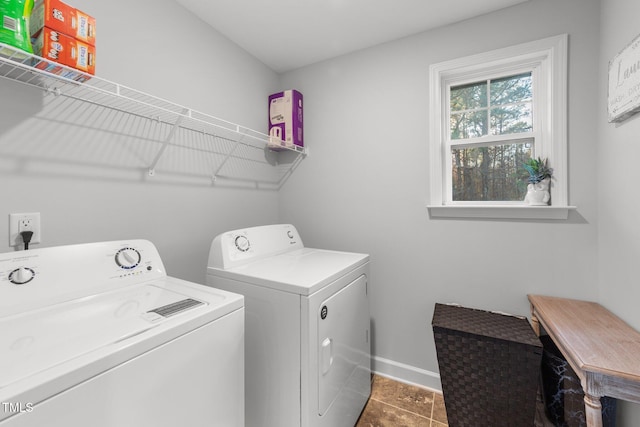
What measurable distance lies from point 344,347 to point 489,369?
0.74 meters

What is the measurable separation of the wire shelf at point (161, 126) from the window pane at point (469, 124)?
1179 millimetres

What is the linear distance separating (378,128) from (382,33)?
64cm

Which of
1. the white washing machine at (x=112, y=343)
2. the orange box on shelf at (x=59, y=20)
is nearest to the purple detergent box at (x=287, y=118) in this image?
the orange box on shelf at (x=59, y=20)

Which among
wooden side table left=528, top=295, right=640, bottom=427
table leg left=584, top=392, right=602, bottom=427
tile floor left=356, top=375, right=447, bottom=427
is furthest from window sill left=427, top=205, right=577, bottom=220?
tile floor left=356, top=375, right=447, bottom=427

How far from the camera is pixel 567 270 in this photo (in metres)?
1.56

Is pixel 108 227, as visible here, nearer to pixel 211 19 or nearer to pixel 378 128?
pixel 211 19

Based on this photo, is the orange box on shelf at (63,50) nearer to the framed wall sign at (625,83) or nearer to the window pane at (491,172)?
the window pane at (491,172)

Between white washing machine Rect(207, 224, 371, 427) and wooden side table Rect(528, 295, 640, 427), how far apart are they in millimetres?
960

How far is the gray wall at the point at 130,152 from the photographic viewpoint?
111cm

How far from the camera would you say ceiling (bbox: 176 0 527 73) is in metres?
1.65

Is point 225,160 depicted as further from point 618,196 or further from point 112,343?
point 618,196

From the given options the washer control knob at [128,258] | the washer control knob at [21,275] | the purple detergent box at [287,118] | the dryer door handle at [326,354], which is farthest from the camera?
the purple detergent box at [287,118]

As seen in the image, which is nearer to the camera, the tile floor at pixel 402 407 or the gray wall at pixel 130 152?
the gray wall at pixel 130 152

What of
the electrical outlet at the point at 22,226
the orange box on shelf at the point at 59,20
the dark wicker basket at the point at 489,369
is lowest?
the dark wicker basket at the point at 489,369
